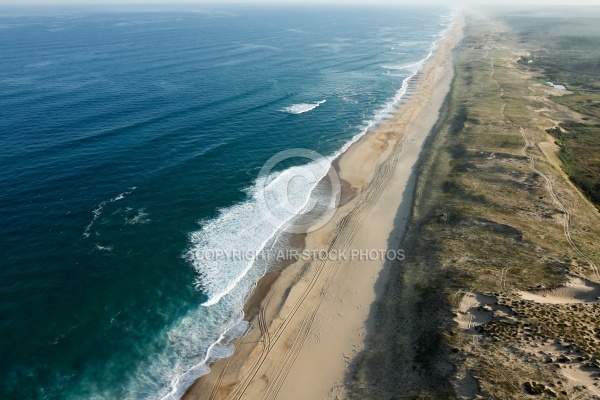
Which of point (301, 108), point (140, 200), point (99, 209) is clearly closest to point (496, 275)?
point (140, 200)

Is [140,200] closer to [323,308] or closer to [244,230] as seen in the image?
[244,230]

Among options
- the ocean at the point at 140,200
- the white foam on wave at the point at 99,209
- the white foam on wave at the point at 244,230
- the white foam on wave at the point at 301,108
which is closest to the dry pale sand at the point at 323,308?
the ocean at the point at 140,200

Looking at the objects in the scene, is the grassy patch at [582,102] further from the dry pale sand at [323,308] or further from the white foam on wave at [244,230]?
the white foam on wave at [244,230]

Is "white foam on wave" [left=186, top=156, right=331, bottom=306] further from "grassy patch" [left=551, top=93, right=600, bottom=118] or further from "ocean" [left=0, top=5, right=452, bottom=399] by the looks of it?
"grassy patch" [left=551, top=93, right=600, bottom=118]

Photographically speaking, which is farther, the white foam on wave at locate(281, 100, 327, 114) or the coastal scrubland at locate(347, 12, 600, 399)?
the white foam on wave at locate(281, 100, 327, 114)

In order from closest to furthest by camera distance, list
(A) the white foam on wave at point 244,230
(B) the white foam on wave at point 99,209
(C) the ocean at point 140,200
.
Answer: (C) the ocean at point 140,200 → (A) the white foam on wave at point 244,230 → (B) the white foam on wave at point 99,209

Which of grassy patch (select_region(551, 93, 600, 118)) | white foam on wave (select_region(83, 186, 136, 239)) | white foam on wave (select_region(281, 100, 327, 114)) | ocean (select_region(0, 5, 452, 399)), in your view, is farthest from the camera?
white foam on wave (select_region(281, 100, 327, 114))

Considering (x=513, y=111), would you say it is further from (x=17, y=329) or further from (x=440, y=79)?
(x=17, y=329)

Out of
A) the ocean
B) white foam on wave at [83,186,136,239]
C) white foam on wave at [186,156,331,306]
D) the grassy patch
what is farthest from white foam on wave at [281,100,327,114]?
the grassy patch

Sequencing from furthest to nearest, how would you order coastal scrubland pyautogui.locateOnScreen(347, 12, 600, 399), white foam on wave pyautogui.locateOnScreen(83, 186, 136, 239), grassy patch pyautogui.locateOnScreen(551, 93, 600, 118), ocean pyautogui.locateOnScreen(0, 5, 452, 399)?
1. grassy patch pyautogui.locateOnScreen(551, 93, 600, 118)
2. white foam on wave pyautogui.locateOnScreen(83, 186, 136, 239)
3. ocean pyautogui.locateOnScreen(0, 5, 452, 399)
4. coastal scrubland pyautogui.locateOnScreen(347, 12, 600, 399)
